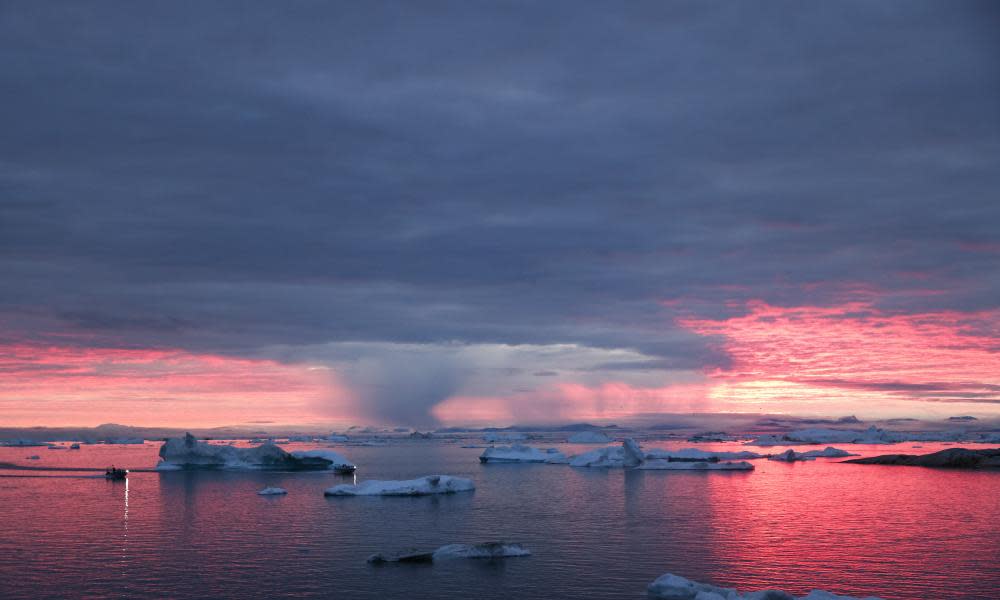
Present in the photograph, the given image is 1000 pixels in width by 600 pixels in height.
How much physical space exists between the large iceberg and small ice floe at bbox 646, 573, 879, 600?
240ft

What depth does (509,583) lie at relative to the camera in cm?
2911

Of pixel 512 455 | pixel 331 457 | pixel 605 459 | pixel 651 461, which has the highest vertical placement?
pixel 331 457

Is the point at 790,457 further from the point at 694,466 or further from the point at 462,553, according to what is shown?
the point at 462,553

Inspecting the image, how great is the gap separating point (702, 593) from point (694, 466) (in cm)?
8036

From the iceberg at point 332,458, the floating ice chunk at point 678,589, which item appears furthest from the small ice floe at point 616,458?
the floating ice chunk at point 678,589

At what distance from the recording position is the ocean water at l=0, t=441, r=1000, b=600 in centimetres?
2916

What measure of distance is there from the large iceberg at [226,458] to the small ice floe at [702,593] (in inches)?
2874

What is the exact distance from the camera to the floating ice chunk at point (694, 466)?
9956 centimetres

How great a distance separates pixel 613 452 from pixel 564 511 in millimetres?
55137

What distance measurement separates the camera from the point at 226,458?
95062mm

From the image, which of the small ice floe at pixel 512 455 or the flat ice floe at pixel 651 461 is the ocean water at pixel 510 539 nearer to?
the flat ice floe at pixel 651 461

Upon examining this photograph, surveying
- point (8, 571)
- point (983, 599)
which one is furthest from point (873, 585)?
point (8, 571)

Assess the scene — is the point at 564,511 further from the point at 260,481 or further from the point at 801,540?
the point at 260,481

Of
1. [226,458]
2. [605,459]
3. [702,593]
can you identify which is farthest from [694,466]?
[702,593]
